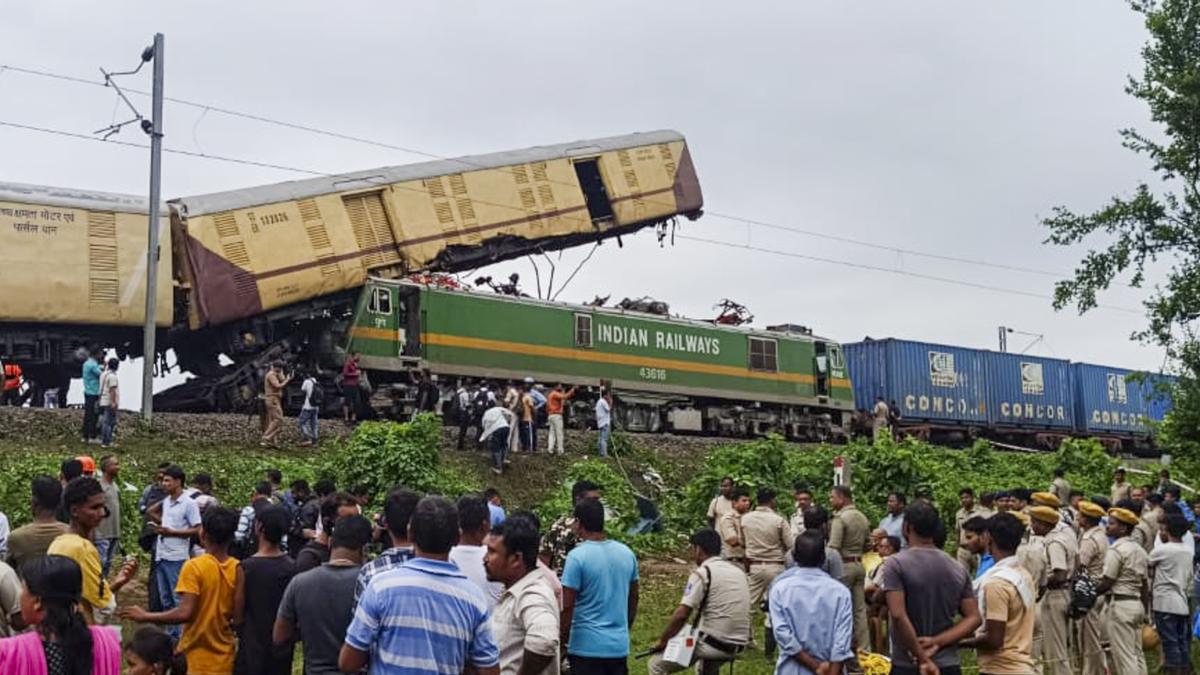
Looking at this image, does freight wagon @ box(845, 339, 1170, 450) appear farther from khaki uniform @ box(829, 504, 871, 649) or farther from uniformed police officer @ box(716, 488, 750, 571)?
khaki uniform @ box(829, 504, 871, 649)

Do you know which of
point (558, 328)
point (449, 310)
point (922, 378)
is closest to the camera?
point (449, 310)

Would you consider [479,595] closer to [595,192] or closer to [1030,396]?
[595,192]

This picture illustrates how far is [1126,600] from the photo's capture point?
9.63 meters

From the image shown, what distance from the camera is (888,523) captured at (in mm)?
11398

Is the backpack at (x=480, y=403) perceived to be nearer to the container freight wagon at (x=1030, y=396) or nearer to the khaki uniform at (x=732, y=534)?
the khaki uniform at (x=732, y=534)

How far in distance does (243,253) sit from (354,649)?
18816mm

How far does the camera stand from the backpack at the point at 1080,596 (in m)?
9.27

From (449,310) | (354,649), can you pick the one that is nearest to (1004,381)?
(449,310)

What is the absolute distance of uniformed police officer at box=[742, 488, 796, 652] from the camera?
10.9 meters

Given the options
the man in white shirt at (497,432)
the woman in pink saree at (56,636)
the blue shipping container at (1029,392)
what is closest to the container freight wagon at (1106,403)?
the blue shipping container at (1029,392)

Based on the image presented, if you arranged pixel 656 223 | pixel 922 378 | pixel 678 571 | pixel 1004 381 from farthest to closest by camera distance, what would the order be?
1. pixel 1004 381
2. pixel 922 378
3. pixel 656 223
4. pixel 678 571

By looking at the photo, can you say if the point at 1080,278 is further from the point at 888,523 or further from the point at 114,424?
the point at 114,424

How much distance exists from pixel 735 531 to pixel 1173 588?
12.0ft

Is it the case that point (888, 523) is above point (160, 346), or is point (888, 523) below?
below
